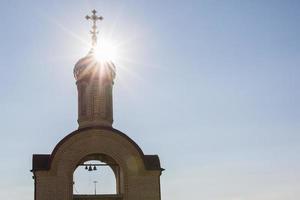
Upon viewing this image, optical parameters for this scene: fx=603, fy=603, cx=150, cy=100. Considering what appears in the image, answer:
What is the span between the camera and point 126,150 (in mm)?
17781

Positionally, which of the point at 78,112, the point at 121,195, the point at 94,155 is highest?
the point at 78,112

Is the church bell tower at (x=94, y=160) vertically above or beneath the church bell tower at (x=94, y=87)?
beneath

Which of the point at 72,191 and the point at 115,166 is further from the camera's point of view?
the point at 115,166

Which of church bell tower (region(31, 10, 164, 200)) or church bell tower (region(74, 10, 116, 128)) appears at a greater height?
church bell tower (region(74, 10, 116, 128))

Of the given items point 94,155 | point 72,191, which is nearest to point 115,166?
point 94,155

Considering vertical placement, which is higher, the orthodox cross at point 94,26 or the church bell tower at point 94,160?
the orthodox cross at point 94,26

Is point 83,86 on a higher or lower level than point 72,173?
higher

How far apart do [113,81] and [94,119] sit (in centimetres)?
154

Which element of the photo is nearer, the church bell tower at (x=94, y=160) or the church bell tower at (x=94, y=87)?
the church bell tower at (x=94, y=160)

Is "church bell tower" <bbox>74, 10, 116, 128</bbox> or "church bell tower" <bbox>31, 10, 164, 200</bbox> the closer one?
"church bell tower" <bbox>31, 10, 164, 200</bbox>

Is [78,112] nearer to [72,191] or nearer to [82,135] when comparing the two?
[82,135]

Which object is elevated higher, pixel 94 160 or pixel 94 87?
pixel 94 87

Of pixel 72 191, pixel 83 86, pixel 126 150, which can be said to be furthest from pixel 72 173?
pixel 83 86

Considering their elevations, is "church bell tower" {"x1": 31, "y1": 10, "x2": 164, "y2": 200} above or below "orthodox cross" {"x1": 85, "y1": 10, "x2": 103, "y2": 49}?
below
